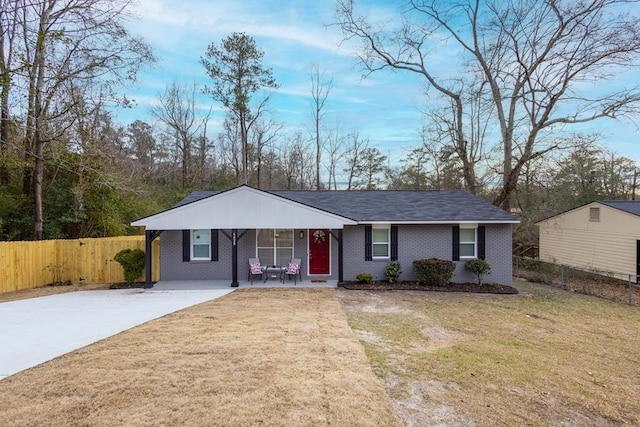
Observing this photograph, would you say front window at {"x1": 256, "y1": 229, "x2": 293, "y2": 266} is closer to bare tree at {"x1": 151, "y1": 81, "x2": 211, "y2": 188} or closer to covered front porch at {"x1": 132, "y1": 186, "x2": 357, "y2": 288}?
covered front porch at {"x1": 132, "y1": 186, "x2": 357, "y2": 288}

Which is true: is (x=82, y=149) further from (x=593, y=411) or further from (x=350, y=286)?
(x=593, y=411)

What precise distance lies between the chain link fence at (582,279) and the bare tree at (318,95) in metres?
17.4

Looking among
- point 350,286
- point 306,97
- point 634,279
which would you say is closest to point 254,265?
point 350,286

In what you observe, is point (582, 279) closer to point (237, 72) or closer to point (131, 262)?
point (131, 262)

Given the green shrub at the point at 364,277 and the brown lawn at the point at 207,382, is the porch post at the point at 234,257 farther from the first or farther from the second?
the brown lawn at the point at 207,382

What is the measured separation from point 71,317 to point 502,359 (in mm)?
9320

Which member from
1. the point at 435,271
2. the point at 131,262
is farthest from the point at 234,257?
the point at 435,271

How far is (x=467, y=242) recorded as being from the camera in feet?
42.6

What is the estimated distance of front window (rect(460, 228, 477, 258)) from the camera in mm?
12984

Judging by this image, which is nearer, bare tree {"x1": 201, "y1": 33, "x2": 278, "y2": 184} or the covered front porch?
the covered front porch

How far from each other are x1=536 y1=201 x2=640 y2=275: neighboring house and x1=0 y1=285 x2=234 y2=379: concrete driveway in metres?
17.6

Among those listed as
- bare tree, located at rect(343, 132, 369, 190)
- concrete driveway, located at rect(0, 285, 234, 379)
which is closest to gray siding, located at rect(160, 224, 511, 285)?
concrete driveway, located at rect(0, 285, 234, 379)

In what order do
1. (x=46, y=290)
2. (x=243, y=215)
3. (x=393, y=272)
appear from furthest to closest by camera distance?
(x=393, y=272) → (x=46, y=290) → (x=243, y=215)

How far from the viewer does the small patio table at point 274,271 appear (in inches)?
493
